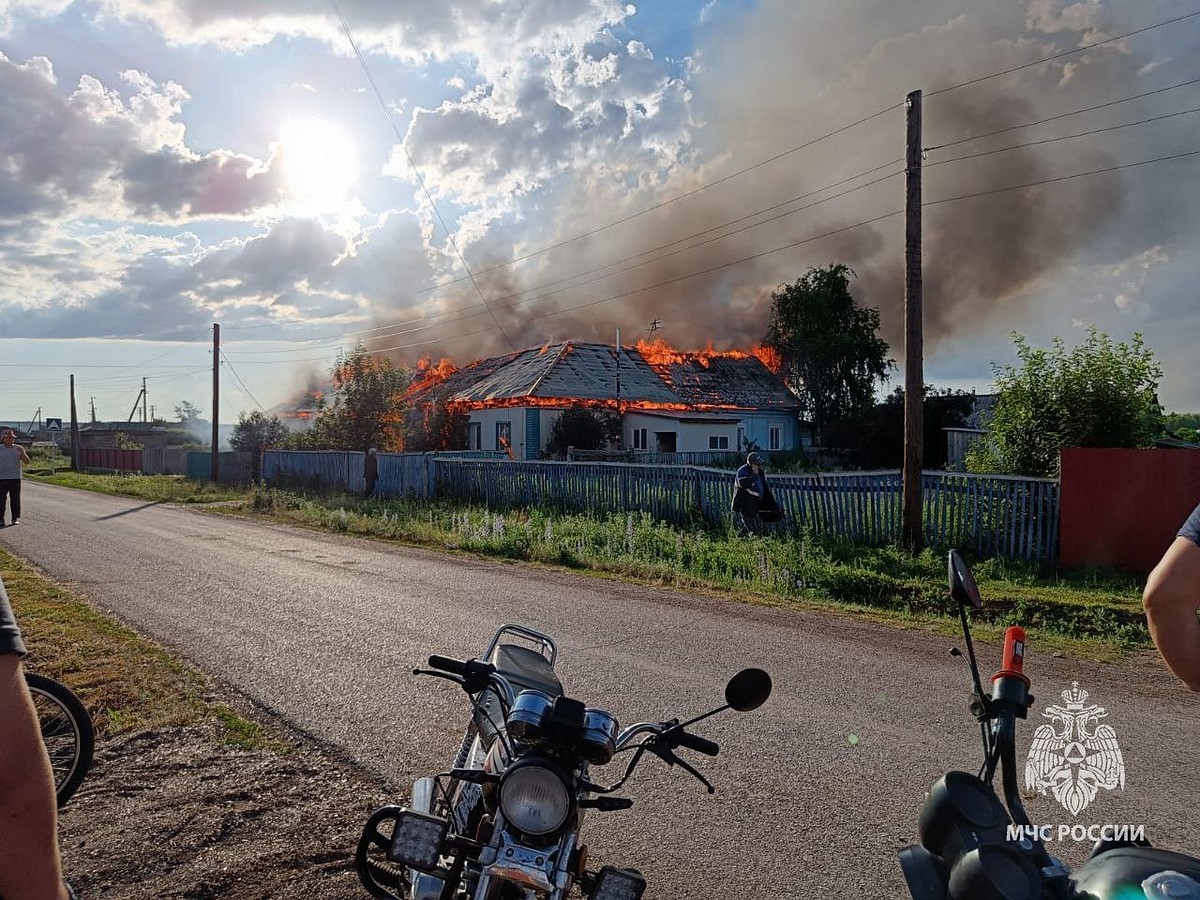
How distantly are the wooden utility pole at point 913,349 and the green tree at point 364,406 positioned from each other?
83.8ft

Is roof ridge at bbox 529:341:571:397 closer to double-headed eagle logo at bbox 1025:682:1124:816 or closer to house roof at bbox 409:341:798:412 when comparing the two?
house roof at bbox 409:341:798:412

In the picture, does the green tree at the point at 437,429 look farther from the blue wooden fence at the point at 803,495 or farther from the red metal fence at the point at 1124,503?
the red metal fence at the point at 1124,503

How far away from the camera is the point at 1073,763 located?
4.78 meters

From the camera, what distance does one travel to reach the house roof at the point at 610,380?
4084cm

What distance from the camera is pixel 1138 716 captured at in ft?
18.8

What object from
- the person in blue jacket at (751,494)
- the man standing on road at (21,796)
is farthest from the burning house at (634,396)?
the man standing on road at (21,796)

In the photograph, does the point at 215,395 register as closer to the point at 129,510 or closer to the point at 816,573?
the point at 129,510

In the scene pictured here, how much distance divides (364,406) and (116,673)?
2960cm

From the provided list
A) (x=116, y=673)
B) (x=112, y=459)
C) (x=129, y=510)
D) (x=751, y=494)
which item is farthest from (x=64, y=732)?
(x=112, y=459)

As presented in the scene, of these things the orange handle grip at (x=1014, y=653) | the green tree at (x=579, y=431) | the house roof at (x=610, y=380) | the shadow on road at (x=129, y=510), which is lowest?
the shadow on road at (x=129, y=510)

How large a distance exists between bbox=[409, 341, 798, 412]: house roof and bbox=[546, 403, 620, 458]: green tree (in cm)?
160

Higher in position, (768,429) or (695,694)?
(768,429)

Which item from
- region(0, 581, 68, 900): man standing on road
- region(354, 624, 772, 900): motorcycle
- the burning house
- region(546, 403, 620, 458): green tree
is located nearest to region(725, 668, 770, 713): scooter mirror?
region(354, 624, 772, 900): motorcycle

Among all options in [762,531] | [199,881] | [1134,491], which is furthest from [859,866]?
[762,531]
